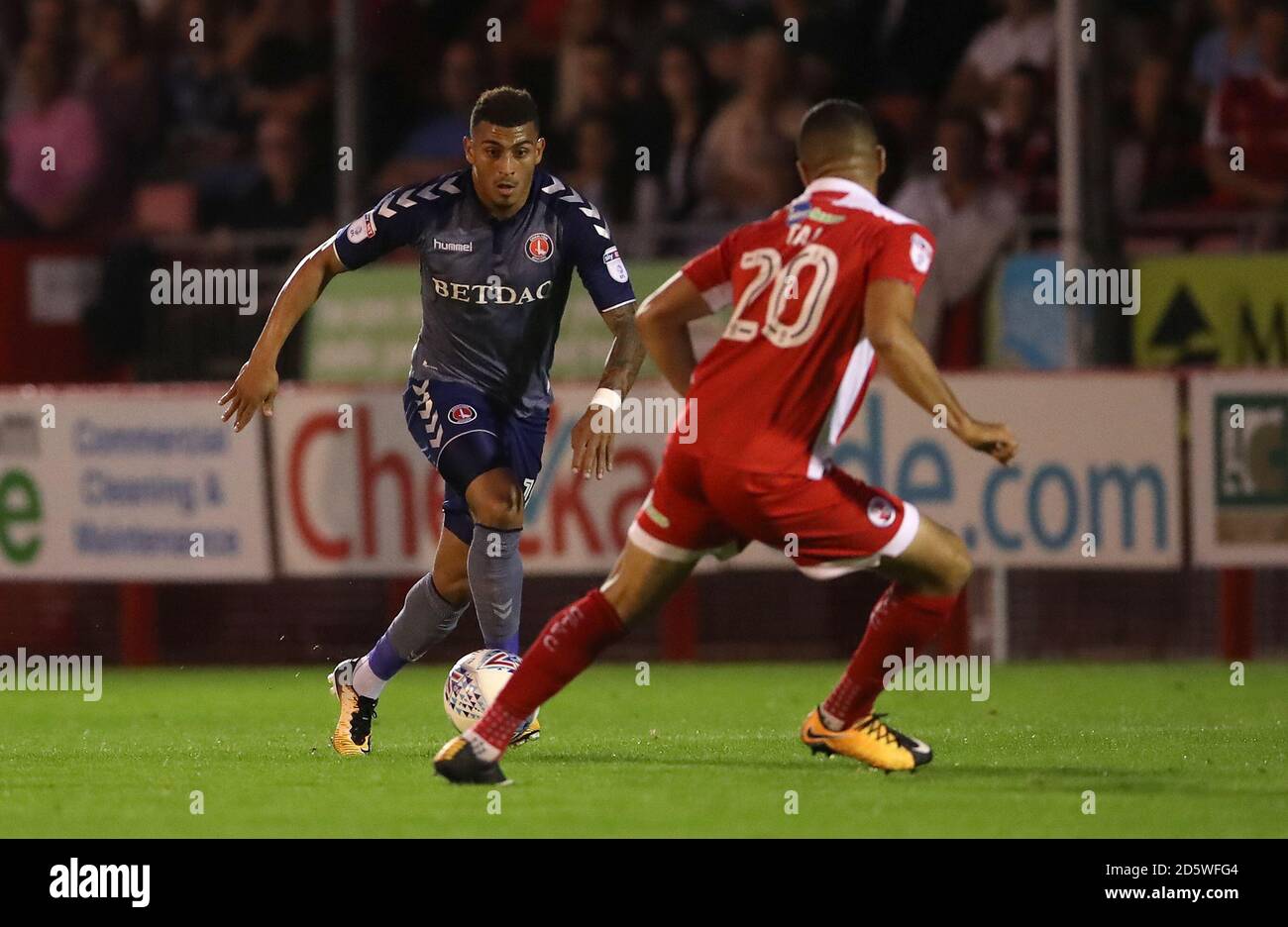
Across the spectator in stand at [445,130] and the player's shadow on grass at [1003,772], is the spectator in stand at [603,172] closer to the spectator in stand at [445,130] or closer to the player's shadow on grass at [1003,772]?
the spectator in stand at [445,130]

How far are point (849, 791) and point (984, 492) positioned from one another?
557 centimetres

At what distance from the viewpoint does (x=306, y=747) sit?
28.3 ft

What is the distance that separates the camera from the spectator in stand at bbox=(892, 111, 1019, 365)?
13.6 metres

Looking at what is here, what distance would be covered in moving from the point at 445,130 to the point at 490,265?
7.94 meters

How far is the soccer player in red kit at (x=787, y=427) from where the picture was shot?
22.3 feet

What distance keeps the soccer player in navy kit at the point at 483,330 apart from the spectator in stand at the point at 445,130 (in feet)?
23.9

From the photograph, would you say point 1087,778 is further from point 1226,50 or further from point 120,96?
point 120,96

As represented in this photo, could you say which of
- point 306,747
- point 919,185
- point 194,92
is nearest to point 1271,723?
point 306,747

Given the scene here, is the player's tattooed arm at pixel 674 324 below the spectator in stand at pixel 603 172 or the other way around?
below

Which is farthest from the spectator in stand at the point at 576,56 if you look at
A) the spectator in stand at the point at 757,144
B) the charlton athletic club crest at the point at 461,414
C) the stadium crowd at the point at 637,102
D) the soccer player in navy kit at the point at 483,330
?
the charlton athletic club crest at the point at 461,414
